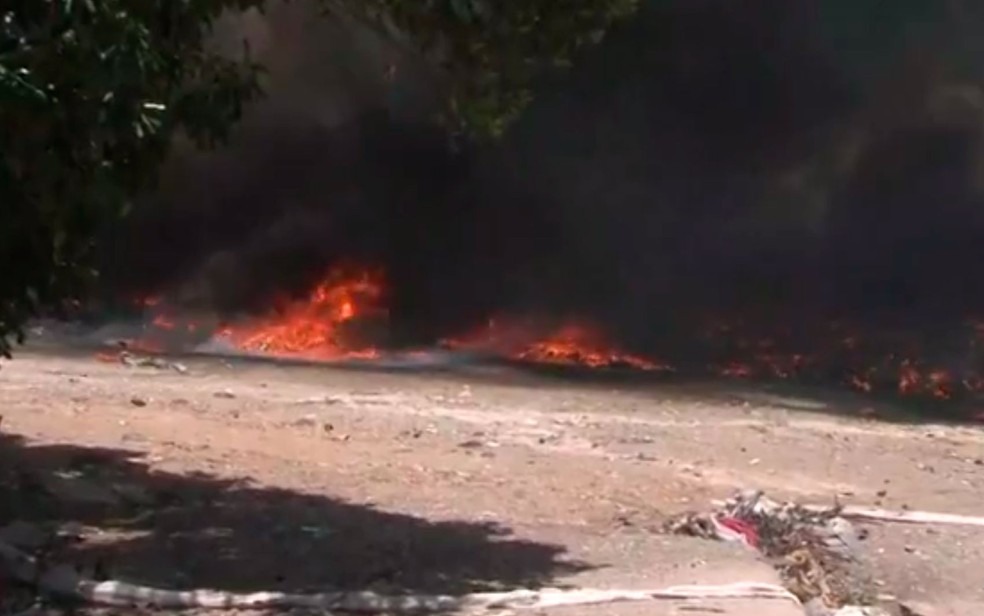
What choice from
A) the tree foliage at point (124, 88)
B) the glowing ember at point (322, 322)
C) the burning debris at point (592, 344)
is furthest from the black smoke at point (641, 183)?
the tree foliage at point (124, 88)

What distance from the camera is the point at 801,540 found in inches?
390

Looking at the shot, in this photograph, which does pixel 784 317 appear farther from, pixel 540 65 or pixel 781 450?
pixel 540 65

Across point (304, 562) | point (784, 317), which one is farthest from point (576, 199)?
point (304, 562)

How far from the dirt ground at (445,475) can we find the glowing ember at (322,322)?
97.3 inches

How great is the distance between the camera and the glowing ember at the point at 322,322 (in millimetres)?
20062

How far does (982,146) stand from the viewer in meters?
23.8

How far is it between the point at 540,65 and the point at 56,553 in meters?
2.94

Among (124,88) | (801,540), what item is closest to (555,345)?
(801,540)

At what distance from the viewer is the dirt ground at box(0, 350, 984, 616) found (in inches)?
343

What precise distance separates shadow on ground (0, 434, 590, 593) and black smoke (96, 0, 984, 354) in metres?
11.6

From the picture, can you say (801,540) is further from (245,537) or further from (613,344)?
(613,344)

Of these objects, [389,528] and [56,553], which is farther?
[389,528]

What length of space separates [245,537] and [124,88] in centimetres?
348

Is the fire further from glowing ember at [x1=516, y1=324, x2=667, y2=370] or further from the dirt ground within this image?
the dirt ground
